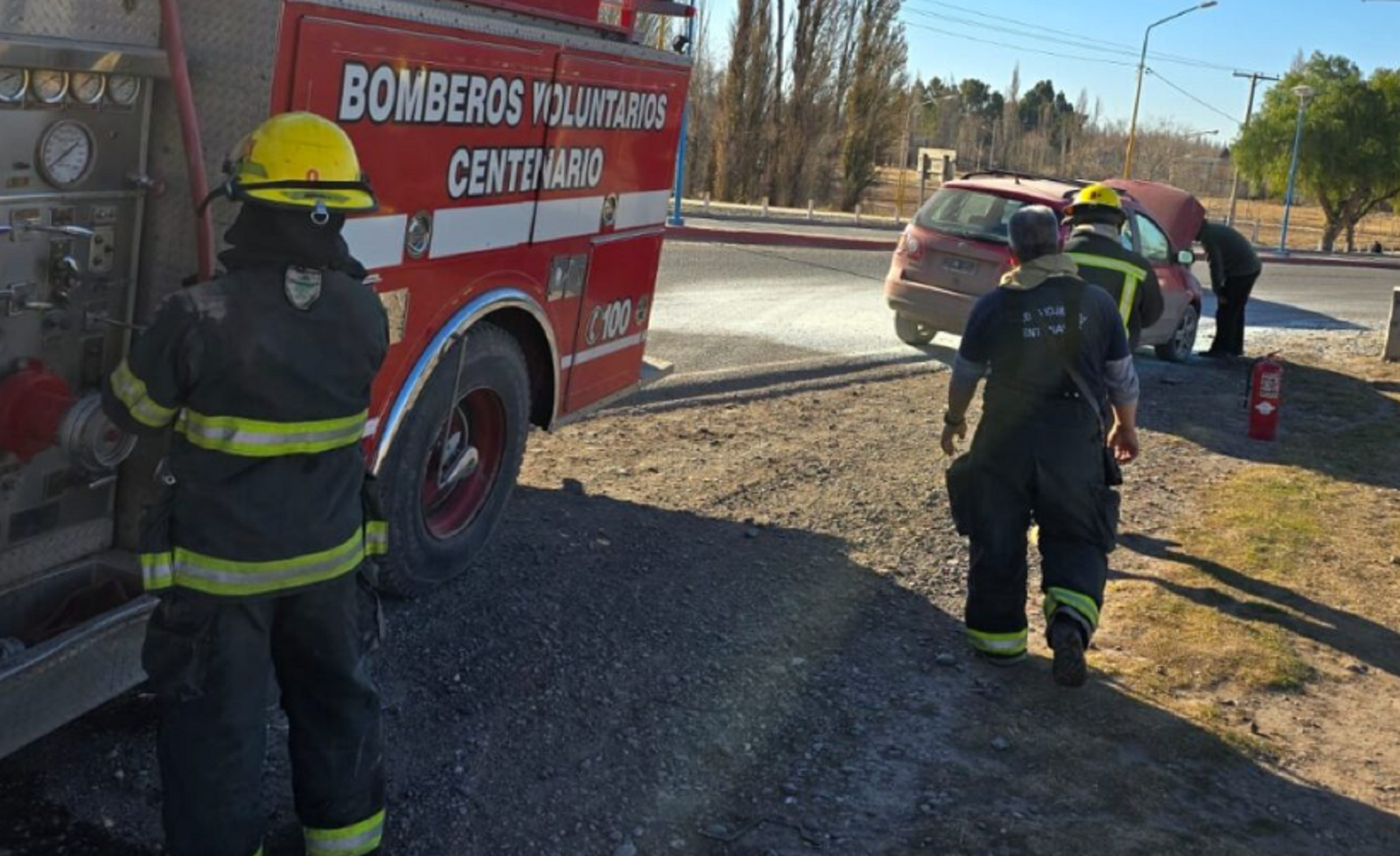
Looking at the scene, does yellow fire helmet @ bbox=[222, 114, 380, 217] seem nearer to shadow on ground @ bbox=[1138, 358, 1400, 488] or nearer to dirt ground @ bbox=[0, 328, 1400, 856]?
dirt ground @ bbox=[0, 328, 1400, 856]

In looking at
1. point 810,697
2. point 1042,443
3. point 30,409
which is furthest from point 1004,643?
point 30,409

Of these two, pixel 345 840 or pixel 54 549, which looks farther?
pixel 54 549

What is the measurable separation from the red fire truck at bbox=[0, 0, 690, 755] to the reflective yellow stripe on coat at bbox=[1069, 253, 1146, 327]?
258 centimetres

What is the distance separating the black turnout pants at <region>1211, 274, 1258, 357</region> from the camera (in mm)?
13859

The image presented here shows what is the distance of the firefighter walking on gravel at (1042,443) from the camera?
17.0 ft

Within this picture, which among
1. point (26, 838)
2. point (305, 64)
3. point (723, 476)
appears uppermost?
point (305, 64)

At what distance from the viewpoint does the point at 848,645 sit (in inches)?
208

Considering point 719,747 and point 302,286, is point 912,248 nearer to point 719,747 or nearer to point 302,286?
point 719,747

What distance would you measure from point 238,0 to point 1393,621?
5515mm

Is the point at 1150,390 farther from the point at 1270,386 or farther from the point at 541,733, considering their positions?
the point at 541,733

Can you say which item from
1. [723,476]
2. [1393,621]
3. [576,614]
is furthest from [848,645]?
[1393,621]

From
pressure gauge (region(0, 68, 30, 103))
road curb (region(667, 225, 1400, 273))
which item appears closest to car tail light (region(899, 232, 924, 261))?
road curb (region(667, 225, 1400, 273))

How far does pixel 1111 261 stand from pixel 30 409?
205 inches

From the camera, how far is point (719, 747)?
429cm
